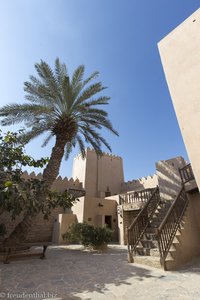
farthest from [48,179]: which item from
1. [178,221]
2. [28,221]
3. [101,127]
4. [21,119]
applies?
[178,221]

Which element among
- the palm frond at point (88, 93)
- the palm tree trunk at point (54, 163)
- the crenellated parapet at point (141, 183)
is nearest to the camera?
the palm tree trunk at point (54, 163)

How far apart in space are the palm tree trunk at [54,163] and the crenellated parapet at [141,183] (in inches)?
513

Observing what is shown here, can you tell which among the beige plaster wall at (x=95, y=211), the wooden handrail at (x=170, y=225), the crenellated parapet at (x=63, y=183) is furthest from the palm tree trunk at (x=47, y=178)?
the crenellated parapet at (x=63, y=183)

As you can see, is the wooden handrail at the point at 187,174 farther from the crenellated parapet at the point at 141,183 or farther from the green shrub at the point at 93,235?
the crenellated parapet at the point at 141,183

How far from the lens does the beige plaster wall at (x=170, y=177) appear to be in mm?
10219

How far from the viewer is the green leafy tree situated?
5.17 meters

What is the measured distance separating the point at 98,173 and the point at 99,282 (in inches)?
716

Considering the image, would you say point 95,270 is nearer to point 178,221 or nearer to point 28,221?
point 178,221

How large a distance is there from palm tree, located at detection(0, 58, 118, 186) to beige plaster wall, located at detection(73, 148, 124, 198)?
37.0ft

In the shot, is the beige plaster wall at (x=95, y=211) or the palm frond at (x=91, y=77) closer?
the palm frond at (x=91, y=77)

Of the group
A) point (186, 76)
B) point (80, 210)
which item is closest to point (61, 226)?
point (80, 210)

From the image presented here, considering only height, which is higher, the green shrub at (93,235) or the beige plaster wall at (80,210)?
the beige plaster wall at (80,210)

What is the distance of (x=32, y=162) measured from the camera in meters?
7.93

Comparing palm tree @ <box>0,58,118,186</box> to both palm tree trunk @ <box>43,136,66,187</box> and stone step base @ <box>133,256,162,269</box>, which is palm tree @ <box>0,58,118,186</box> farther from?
stone step base @ <box>133,256,162,269</box>
